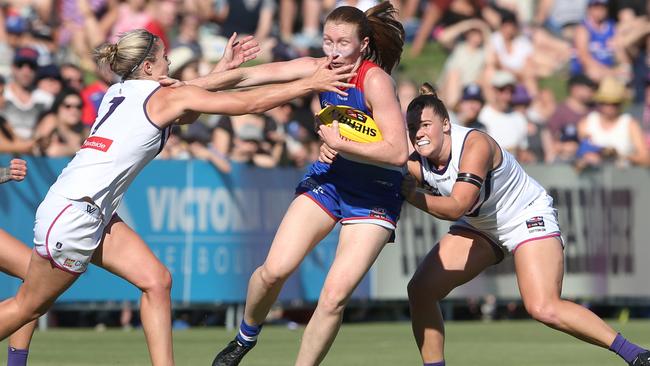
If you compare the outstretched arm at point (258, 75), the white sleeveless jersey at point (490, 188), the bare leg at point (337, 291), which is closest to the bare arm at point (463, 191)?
the white sleeveless jersey at point (490, 188)

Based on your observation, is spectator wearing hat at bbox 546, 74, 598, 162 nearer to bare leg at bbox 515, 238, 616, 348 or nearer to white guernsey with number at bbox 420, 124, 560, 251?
white guernsey with number at bbox 420, 124, 560, 251

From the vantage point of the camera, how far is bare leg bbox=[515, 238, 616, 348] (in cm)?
853

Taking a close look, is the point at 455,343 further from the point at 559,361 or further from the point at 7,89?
the point at 7,89

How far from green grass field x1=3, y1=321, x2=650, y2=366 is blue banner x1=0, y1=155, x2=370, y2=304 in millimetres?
445

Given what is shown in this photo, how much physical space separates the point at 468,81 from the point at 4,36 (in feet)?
20.2

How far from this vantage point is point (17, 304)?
25.8ft

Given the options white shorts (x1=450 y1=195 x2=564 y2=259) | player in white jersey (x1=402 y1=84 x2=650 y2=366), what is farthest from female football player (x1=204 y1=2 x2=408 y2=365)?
white shorts (x1=450 y1=195 x2=564 y2=259)

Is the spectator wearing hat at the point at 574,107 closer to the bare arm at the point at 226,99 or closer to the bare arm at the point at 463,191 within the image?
the bare arm at the point at 463,191

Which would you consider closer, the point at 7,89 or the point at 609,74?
the point at 7,89

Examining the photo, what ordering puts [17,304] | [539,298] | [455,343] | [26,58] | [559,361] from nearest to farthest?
1. [17,304]
2. [539,298]
3. [559,361]
4. [455,343]
5. [26,58]

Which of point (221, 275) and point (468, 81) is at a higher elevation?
point (468, 81)

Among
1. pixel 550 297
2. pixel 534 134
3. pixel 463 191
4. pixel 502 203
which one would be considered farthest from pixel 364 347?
pixel 534 134

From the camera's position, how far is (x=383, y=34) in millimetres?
8547

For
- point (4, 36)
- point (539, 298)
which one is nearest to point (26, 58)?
point (4, 36)
